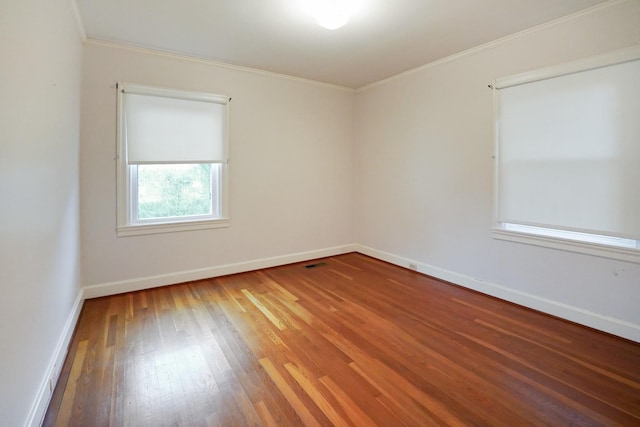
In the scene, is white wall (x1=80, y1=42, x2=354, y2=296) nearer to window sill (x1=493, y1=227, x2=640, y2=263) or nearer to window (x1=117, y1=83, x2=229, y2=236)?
window (x1=117, y1=83, x2=229, y2=236)

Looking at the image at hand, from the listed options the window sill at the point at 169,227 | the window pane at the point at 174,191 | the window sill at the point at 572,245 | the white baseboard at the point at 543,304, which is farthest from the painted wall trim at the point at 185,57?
the window sill at the point at 572,245

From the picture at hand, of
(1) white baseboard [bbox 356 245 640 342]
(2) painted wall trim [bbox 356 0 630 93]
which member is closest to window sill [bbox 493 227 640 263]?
(1) white baseboard [bbox 356 245 640 342]

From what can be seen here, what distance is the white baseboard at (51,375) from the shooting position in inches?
64.4

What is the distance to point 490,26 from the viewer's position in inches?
116

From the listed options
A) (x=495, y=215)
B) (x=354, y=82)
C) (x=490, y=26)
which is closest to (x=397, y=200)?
(x=495, y=215)

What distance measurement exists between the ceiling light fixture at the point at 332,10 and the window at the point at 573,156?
177 cm

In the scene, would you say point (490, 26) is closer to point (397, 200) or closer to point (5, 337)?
point (397, 200)

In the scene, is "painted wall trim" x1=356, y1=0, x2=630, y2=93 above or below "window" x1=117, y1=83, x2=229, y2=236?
above

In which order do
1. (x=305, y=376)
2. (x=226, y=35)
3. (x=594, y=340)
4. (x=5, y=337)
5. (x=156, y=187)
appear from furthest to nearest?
(x=156, y=187) → (x=226, y=35) → (x=594, y=340) → (x=305, y=376) → (x=5, y=337)

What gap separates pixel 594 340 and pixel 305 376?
2.32m

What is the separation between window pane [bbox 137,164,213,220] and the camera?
368cm

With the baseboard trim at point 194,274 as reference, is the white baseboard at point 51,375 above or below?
below

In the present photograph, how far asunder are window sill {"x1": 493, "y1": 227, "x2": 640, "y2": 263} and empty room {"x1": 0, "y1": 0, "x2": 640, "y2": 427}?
1.0 inches

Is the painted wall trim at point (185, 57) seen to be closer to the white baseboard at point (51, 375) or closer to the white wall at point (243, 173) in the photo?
the white wall at point (243, 173)
